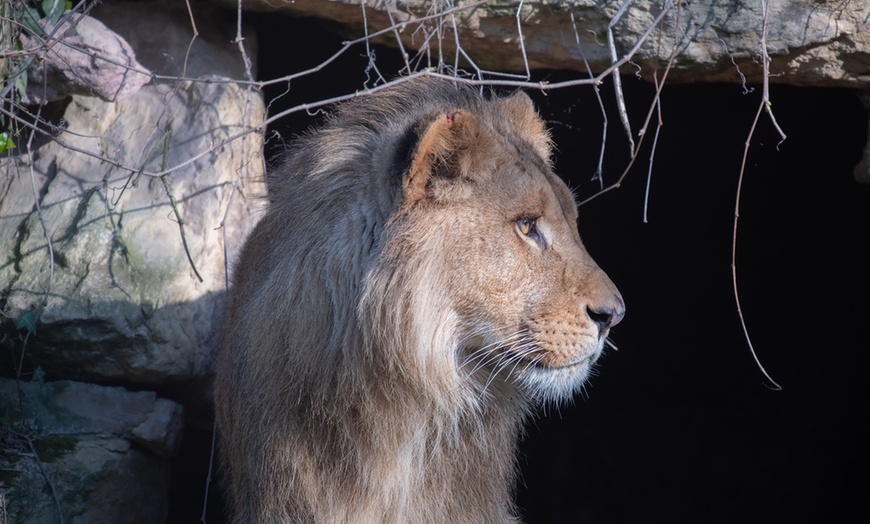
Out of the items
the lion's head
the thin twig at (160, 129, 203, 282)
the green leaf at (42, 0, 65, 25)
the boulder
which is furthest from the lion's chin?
the green leaf at (42, 0, 65, 25)

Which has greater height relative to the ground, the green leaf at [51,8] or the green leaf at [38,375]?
the green leaf at [51,8]

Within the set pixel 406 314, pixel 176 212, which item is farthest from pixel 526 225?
pixel 176 212

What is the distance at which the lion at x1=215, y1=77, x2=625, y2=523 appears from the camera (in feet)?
8.82

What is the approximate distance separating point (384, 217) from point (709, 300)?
4.51m

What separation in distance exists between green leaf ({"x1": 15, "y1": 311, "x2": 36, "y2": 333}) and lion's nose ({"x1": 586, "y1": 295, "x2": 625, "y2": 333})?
240 centimetres

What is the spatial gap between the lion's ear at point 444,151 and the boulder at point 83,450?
201 cm

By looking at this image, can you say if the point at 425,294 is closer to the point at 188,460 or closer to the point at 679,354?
the point at 188,460

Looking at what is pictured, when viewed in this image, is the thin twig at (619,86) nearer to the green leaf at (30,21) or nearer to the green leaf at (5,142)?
the green leaf at (30,21)

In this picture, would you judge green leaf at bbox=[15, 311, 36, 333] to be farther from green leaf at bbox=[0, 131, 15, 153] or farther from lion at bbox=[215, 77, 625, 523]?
lion at bbox=[215, 77, 625, 523]

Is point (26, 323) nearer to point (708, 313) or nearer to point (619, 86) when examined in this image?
point (619, 86)

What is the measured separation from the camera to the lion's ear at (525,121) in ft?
10.6

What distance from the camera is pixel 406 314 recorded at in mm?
2678

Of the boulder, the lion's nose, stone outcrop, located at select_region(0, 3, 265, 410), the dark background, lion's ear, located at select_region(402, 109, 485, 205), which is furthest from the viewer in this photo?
the dark background

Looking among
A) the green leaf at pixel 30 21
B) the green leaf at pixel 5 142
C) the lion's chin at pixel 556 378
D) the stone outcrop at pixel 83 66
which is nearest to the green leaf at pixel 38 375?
the green leaf at pixel 5 142
